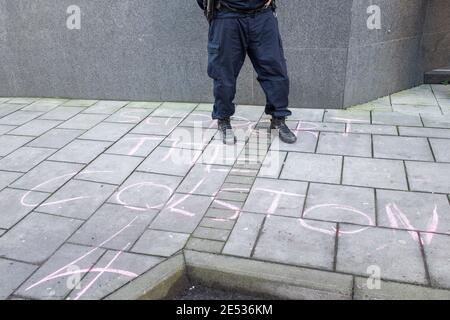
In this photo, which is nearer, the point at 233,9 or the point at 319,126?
the point at 233,9

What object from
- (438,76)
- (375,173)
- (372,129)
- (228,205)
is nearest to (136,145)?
(228,205)

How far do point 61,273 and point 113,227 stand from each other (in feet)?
1.66

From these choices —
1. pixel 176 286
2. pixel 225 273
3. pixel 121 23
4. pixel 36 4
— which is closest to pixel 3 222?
pixel 176 286

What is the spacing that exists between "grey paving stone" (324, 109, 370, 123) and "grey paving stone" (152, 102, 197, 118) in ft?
5.27

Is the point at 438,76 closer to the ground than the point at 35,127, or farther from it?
farther from it

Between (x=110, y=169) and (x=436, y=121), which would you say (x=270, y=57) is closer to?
(x=110, y=169)

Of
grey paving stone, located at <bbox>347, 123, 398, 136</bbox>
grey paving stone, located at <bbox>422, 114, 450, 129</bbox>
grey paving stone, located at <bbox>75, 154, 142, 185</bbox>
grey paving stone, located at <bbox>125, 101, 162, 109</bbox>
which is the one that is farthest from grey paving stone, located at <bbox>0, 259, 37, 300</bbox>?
grey paving stone, located at <bbox>422, 114, 450, 129</bbox>

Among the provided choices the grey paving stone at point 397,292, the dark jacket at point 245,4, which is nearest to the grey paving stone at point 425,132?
the dark jacket at point 245,4

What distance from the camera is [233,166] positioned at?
12.3ft

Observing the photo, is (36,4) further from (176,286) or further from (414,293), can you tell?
(414,293)

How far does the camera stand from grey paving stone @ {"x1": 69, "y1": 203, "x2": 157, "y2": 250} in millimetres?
2822

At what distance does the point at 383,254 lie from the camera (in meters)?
2.56

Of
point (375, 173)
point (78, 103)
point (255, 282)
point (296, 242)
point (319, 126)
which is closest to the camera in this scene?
point (255, 282)

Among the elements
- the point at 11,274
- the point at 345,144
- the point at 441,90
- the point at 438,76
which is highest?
the point at 438,76
